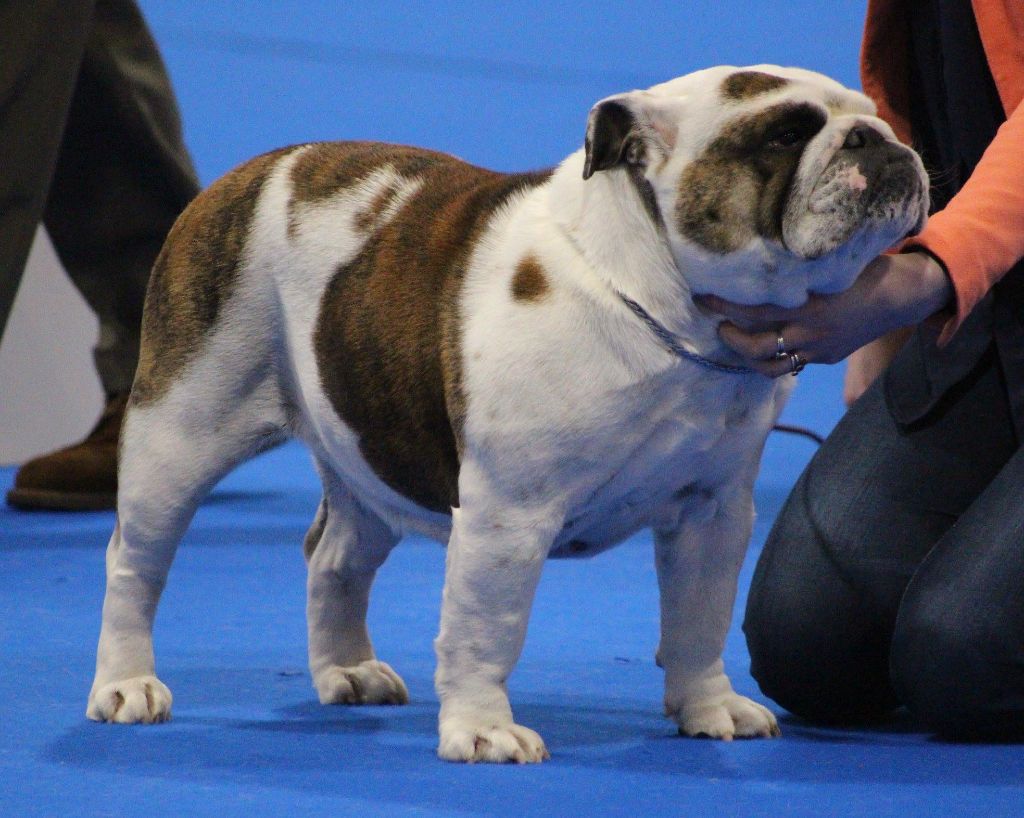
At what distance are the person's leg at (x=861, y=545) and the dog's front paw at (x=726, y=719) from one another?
0.54 ft

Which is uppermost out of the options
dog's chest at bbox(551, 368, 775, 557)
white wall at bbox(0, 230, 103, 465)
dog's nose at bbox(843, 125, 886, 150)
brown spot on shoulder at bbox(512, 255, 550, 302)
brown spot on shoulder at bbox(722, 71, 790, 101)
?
brown spot on shoulder at bbox(722, 71, 790, 101)

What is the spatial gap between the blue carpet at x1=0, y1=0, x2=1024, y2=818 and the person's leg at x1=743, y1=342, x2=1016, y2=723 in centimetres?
10

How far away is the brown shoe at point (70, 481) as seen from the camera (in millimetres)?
4148

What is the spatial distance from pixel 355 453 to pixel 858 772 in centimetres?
76

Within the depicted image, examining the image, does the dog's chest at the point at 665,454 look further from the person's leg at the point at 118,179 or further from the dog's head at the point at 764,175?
the person's leg at the point at 118,179

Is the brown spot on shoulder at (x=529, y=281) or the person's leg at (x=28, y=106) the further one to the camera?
the person's leg at (x=28, y=106)

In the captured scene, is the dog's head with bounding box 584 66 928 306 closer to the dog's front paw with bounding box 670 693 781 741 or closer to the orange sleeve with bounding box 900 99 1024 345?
the orange sleeve with bounding box 900 99 1024 345

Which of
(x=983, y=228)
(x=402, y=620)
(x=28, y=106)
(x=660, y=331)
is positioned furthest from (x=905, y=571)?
(x=28, y=106)

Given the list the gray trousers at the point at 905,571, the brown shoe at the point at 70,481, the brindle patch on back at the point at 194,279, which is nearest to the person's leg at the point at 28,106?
the brown shoe at the point at 70,481

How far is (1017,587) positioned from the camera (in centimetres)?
201

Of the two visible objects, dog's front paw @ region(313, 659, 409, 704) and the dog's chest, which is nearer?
the dog's chest

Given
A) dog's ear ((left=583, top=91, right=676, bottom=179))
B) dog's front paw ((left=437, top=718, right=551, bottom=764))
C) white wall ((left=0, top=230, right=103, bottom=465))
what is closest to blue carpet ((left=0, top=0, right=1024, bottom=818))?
dog's front paw ((left=437, top=718, right=551, bottom=764))

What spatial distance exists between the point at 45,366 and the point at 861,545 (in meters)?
3.56

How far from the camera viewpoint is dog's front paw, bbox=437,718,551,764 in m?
1.83
